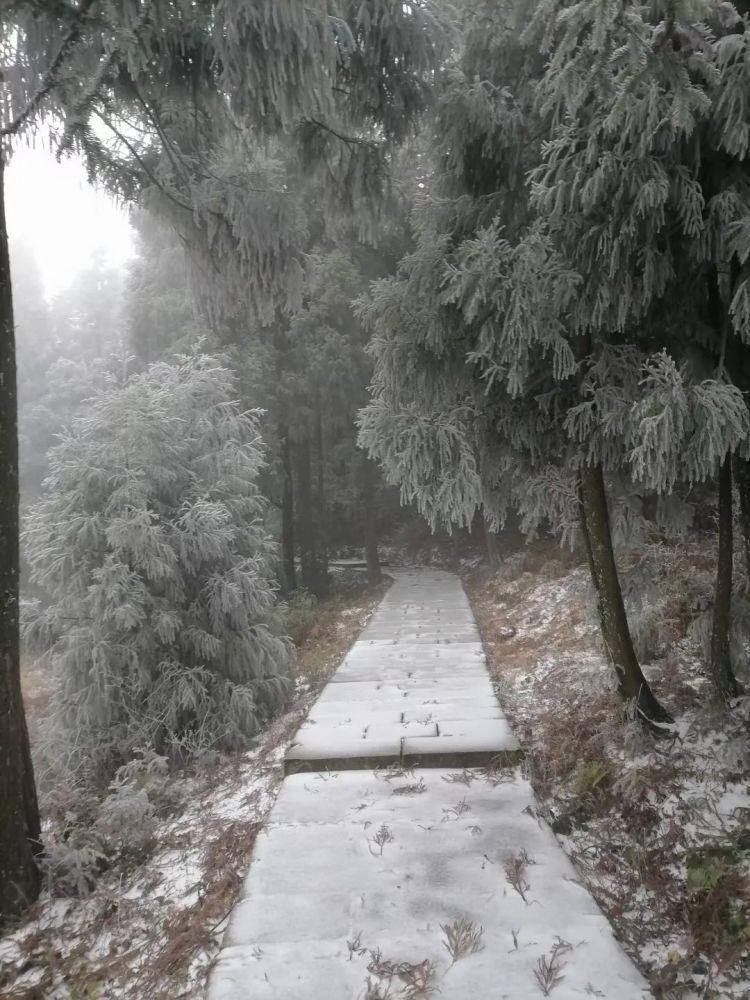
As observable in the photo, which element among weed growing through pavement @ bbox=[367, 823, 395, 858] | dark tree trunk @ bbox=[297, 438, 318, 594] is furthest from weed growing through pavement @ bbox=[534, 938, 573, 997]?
dark tree trunk @ bbox=[297, 438, 318, 594]

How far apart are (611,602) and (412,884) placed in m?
2.42

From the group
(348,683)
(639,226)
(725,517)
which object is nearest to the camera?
(639,226)

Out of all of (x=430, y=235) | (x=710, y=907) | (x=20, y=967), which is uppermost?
(x=430, y=235)

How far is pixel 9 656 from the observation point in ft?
11.2

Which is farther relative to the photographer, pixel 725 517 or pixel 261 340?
pixel 261 340

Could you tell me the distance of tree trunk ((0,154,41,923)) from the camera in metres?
3.38

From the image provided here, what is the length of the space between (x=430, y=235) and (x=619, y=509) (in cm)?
248

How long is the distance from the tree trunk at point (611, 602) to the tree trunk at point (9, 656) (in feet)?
11.5

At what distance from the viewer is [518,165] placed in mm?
4395

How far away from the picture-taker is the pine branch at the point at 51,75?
3070mm

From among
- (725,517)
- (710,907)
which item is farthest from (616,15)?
(710,907)

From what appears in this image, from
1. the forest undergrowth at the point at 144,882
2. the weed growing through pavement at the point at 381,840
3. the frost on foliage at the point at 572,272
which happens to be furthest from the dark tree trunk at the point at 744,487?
the forest undergrowth at the point at 144,882

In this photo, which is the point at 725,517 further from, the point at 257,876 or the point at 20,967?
the point at 20,967

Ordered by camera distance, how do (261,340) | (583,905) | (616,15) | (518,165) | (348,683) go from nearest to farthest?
(616,15) → (583,905) → (518,165) → (348,683) → (261,340)
